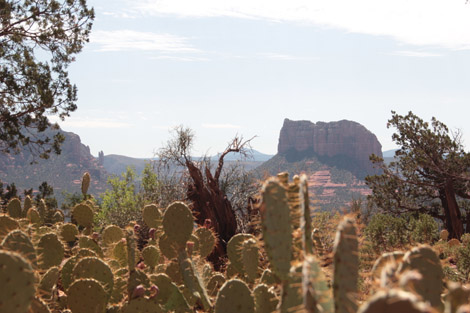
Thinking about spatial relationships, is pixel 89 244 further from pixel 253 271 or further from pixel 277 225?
pixel 277 225

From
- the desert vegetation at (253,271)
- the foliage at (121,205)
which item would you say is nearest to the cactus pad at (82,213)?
the desert vegetation at (253,271)

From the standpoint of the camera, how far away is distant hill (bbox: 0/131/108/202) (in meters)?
76.1

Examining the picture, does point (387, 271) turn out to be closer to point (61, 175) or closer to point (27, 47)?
point (27, 47)

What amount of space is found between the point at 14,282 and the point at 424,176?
20.8 m

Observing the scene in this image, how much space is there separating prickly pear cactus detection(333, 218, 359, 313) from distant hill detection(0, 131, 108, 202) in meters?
64.0

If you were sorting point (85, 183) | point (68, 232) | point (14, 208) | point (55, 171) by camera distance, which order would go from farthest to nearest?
point (55, 171), point (85, 183), point (14, 208), point (68, 232)

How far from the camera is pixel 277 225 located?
213 centimetres

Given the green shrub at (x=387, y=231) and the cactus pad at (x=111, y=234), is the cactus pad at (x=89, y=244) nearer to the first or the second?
the cactus pad at (x=111, y=234)

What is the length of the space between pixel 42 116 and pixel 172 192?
500 cm

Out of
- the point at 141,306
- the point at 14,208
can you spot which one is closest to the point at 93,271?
the point at 141,306

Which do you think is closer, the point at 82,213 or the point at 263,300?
the point at 263,300

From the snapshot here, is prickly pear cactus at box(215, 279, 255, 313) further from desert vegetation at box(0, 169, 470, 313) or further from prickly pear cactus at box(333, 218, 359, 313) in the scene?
prickly pear cactus at box(333, 218, 359, 313)

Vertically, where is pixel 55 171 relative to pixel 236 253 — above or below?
above

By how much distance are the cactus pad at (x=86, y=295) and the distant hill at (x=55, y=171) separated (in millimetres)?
61933
